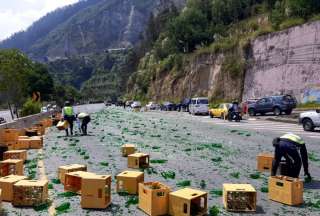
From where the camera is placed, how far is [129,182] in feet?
34.8

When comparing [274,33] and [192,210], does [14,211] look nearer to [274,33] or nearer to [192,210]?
[192,210]

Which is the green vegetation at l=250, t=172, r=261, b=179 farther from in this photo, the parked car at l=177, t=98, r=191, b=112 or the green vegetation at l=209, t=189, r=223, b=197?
the parked car at l=177, t=98, r=191, b=112

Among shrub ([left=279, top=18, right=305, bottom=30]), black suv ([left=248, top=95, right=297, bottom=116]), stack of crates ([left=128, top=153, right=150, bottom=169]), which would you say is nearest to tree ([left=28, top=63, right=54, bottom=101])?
shrub ([left=279, top=18, right=305, bottom=30])

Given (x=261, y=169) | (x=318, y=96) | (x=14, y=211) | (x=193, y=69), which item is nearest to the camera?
(x=14, y=211)

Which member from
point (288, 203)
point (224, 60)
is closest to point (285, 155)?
point (288, 203)

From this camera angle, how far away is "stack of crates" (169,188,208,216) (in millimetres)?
8398

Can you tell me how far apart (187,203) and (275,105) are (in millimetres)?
35740

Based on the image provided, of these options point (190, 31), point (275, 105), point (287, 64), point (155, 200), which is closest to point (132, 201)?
point (155, 200)

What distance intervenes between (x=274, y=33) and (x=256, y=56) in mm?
4409

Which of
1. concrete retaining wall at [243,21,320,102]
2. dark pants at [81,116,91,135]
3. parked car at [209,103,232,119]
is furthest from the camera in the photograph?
concrete retaining wall at [243,21,320,102]

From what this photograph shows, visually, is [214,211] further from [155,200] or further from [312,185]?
[312,185]

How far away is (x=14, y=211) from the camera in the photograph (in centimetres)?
927

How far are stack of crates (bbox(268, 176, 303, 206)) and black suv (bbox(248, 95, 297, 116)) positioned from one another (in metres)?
32.8

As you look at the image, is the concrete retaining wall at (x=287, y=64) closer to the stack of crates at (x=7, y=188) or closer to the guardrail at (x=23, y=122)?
the guardrail at (x=23, y=122)
